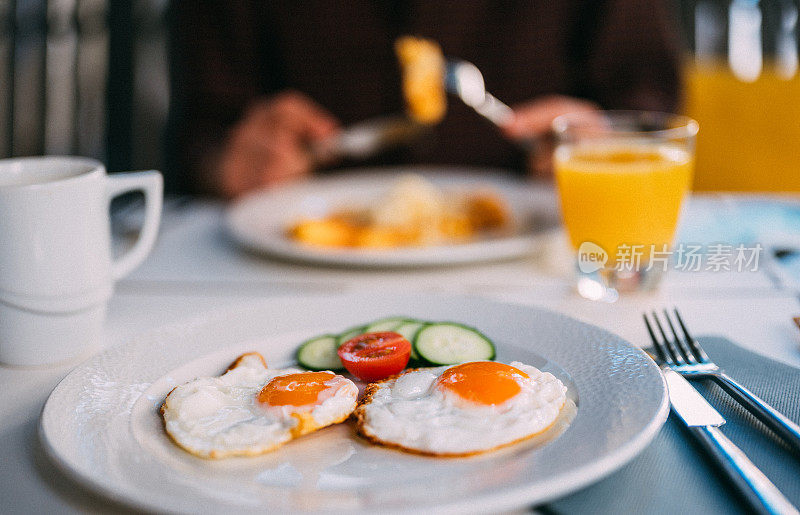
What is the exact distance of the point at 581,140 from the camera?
138 cm

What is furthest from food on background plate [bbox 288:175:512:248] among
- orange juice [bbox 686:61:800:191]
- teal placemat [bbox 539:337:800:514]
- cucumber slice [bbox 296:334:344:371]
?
orange juice [bbox 686:61:800:191]

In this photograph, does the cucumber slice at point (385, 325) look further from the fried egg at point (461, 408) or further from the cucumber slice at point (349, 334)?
the fried egg at point (461, 408)

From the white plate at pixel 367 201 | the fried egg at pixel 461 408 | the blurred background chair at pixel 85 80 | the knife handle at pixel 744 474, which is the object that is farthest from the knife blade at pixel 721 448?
the blurred background chair at pixel 85 80

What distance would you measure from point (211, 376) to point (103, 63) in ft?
15.2

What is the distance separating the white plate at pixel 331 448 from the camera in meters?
0.59

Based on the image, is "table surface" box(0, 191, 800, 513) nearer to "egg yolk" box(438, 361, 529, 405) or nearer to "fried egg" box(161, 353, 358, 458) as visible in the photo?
"fried egg" box(161, 353, 358, 458)

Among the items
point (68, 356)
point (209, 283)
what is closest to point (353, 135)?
point (209, 283)

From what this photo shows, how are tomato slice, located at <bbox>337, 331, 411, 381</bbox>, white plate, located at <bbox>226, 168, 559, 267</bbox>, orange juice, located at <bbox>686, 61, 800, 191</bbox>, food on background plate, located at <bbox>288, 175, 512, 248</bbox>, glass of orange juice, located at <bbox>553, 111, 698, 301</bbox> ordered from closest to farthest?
tomato slice, located at <bbox>337, 331, 411, 381</bbox>, glass of orange juice, located at <bbox>553, 111, 698, 301</bbox>, white plate, located at <bbox>226, 168, 559, 267</bbox>, food on background plate, located at <bbox>288, 175, 512, 248</bbox>, orange juice, located at <bbox>686, 61, 800, 191</bbox>

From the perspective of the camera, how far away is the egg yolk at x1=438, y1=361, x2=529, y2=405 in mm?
752

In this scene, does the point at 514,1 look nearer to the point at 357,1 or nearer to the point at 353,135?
the point at 357,1

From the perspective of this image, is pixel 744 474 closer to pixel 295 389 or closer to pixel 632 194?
pixel 295 389

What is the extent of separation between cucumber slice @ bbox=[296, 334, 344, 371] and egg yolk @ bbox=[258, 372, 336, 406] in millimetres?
112

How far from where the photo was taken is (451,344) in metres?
0.91

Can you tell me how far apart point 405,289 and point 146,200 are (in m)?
A: 0.49
